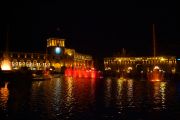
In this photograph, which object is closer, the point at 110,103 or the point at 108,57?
the point at 110,103

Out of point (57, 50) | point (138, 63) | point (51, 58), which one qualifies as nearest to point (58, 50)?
point (57, 50)

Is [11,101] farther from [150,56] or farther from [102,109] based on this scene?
[150,56]

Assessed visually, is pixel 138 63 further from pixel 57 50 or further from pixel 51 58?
pixel 51 58

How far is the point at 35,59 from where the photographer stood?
134 m

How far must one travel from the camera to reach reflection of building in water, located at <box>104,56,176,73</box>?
449 feet

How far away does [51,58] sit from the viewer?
462ft

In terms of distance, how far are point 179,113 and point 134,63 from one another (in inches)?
5532

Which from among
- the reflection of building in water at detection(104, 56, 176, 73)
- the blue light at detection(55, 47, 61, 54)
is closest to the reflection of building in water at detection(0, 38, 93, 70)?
the blue light at detection(55, 47, 61, 54)

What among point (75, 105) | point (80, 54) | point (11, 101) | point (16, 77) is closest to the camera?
point (75, 105)

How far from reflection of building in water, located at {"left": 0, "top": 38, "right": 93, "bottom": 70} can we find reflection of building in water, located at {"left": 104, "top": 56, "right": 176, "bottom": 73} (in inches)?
709

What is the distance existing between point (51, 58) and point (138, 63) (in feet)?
150

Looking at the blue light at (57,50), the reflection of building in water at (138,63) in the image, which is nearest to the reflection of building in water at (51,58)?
the blue light at (57,50)

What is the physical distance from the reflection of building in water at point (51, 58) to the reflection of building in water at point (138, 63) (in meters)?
18.0

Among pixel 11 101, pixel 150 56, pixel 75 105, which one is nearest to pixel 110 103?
pixel 75 105
